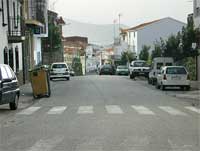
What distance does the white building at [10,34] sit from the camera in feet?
119

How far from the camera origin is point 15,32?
3944cm

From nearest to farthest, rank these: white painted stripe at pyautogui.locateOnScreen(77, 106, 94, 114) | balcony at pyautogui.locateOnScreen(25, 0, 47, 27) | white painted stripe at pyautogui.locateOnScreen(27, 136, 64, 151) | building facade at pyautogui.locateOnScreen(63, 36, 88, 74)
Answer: white painted stripe at pyautogui.locateOnScreen(27, 136, 64, 151)
white painted stripe at pyautogui.locateOnScreen(77, 106, 94, 114)
balcony at pyautogui.locateOnScreen(25, 0, 47, 27)
building facade at pyautogui.locateOnScreen(63, 36, 88, 74)

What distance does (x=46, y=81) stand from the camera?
29.1 meters

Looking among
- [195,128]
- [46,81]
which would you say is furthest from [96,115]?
[46,81]

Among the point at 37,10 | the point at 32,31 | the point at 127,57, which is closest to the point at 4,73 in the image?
the point at 32,31

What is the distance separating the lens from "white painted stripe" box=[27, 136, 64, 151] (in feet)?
36.0

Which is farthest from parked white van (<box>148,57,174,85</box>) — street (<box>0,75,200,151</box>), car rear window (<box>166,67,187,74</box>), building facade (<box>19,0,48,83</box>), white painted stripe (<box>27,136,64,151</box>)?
white painted stripe (<box>27,136,64,151</box>)

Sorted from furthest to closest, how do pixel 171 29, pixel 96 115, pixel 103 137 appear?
pixel 171 29, pixel 96 115, pixel 103 137

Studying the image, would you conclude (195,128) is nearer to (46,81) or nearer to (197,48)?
(46,81)

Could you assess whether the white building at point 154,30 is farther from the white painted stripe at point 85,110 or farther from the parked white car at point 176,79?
the white painted stripe at point 85,110

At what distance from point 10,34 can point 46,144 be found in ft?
90.1

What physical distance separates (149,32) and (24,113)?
8804 centimetres

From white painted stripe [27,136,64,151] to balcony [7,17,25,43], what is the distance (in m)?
26.4

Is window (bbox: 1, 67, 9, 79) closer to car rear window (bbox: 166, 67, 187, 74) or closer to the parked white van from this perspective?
car rear window (bbox: 166, 67, 187, 74)
